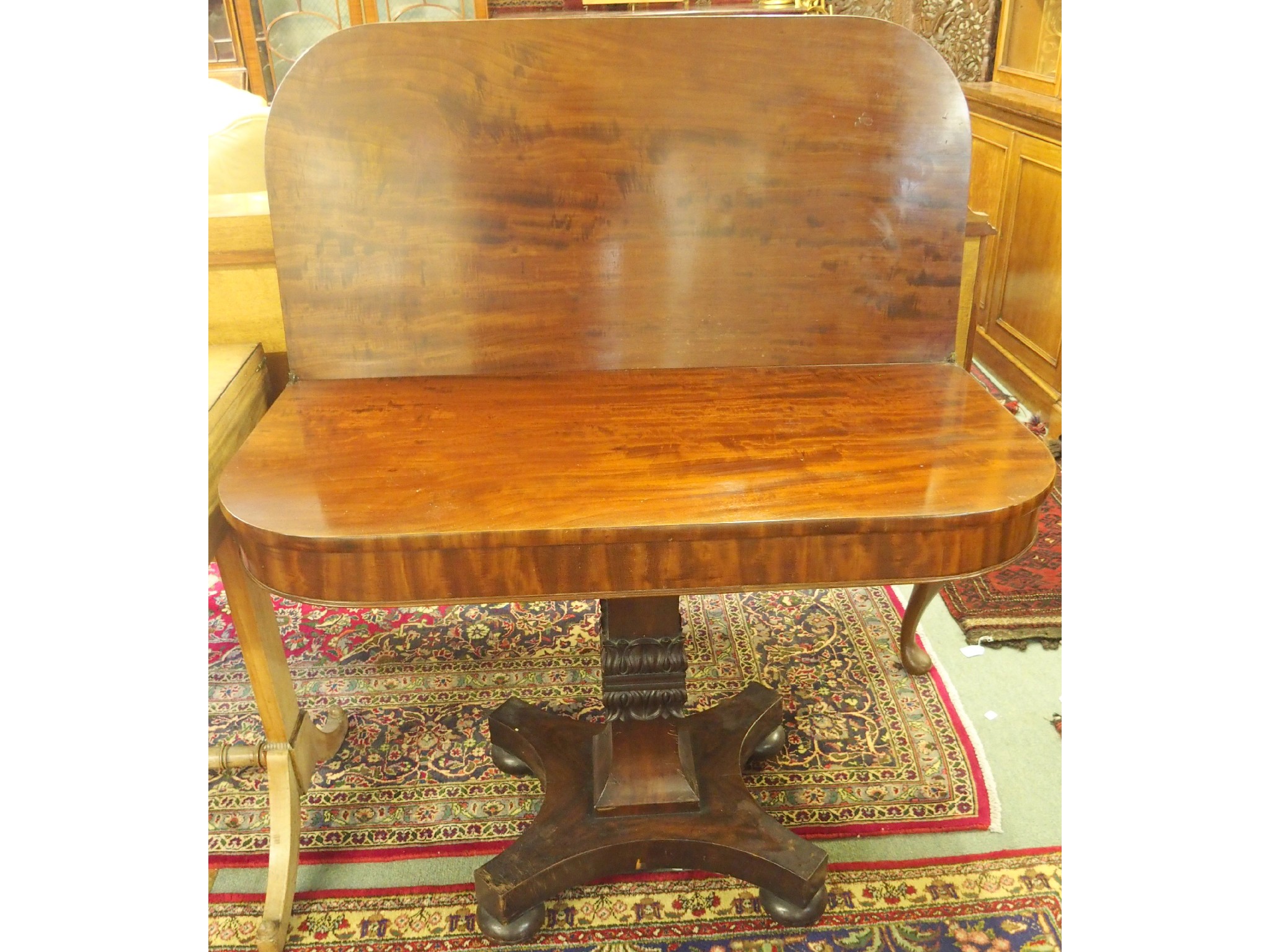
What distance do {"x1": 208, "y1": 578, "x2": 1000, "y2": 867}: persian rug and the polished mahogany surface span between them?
33.7 inches

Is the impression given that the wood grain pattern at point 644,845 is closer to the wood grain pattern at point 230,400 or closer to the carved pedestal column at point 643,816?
the carved pedestal column at point 643,816

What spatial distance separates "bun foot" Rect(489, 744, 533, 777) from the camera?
5.88 ft

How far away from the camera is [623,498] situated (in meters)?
1.04

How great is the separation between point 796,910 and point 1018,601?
3.81 ft

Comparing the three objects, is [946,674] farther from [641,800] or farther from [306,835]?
[306,835]

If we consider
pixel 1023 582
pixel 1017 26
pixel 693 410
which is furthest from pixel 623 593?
pixel 1017 26

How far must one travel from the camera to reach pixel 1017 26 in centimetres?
357

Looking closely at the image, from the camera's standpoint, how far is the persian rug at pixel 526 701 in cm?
170

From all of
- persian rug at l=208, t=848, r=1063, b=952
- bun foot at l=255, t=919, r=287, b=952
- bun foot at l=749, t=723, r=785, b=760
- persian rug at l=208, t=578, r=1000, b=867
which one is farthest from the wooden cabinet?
bun foot at l=255, t=919, r=287, b=952

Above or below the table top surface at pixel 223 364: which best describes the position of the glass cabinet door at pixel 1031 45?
above

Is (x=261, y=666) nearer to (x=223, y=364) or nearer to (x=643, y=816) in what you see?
(x=223, y=364)

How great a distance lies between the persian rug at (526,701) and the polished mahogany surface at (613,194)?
857 mm

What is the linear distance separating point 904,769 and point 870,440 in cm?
92

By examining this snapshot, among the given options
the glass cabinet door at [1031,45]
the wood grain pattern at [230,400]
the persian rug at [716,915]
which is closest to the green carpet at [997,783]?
the persian rug at [716,915]
